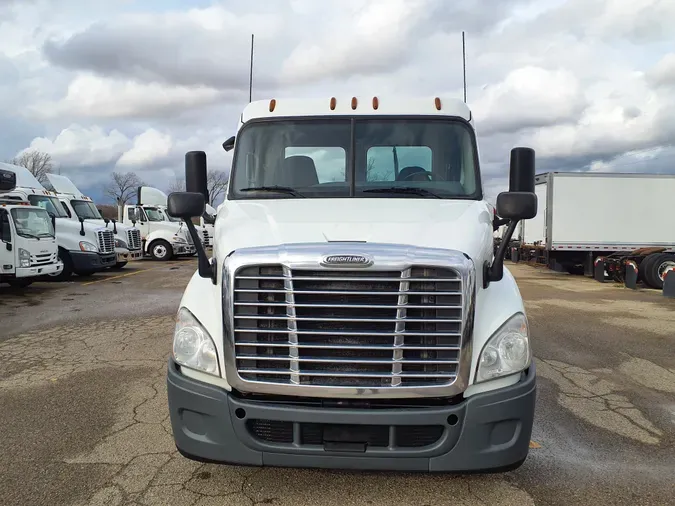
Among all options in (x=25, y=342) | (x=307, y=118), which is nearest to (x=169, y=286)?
(x=25, y=342)

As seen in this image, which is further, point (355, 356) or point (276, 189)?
point (276, 189)

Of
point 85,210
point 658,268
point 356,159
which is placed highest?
point 356,159

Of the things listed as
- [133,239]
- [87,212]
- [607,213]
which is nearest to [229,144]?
[87,212]

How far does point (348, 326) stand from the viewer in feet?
9.18

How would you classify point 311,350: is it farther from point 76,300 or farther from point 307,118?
point 76,300

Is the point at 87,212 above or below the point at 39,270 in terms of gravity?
above

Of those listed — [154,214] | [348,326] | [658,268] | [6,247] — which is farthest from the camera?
[154,214]

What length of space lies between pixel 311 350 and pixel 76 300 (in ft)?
31.4

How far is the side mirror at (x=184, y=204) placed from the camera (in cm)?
338

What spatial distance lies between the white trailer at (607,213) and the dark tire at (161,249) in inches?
575

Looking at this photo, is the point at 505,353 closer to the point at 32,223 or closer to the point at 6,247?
the point at 6,247

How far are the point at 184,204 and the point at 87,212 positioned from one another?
15092 millimetres

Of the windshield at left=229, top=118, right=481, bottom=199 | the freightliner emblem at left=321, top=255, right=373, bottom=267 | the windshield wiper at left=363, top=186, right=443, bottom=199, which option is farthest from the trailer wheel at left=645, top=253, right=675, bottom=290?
the freightliner emblem at left=321, top=255, right=373, bottom=267

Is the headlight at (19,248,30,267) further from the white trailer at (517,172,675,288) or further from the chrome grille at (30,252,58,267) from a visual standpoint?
the white trailer at (517,172,675,288)
